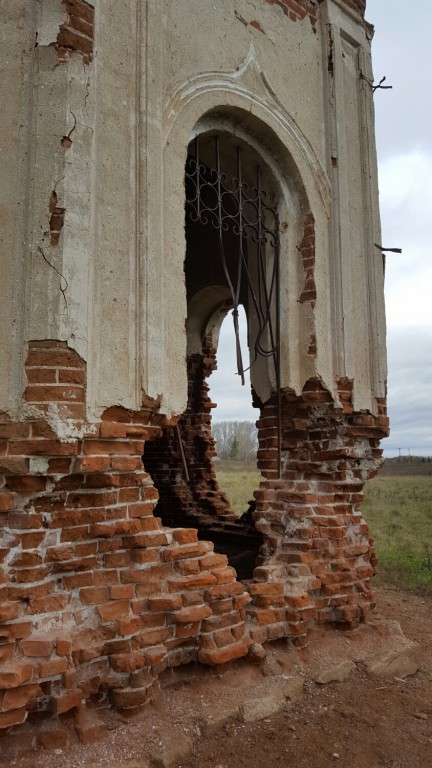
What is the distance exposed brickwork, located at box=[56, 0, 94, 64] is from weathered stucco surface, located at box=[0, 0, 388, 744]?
0.05ft

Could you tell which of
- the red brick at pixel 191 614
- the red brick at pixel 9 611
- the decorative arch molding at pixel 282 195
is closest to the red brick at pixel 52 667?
the red brick at pixel 9 611

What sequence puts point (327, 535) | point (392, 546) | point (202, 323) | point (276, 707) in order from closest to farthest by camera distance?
point (276, 707), point (327, 535), point (202, 323), point (392, 546)

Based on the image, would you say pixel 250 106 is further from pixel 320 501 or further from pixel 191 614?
pixel 191 614

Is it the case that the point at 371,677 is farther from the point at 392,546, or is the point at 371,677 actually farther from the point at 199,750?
the point at 392,546

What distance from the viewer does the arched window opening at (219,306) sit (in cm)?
529

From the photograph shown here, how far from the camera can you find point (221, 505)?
A: 28.8ft

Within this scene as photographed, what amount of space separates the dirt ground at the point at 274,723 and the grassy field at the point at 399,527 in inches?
145

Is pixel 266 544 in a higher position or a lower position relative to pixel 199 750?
higher

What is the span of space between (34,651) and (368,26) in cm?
680

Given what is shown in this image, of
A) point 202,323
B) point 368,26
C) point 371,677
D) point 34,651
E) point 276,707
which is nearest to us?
point 34,651

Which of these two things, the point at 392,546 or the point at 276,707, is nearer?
the point at 276,707

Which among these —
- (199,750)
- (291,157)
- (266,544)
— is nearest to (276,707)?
(199,750)

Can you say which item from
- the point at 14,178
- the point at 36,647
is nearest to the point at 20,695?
the point at 36,647

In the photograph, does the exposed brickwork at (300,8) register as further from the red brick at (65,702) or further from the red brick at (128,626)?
the red brick at (65,702)
